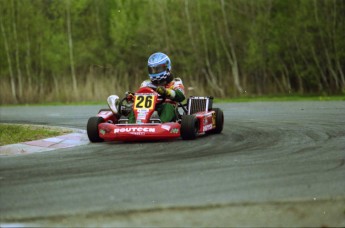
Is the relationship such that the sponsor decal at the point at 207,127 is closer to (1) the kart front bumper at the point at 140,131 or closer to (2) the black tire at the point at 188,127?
(2) the black tire at the point at 188,127

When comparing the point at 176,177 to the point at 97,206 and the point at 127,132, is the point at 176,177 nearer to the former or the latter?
the point at 97,206

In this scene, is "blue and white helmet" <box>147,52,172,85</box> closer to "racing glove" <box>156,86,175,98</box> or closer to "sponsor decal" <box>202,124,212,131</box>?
"racing glove" <box>156,86,175,98</box>

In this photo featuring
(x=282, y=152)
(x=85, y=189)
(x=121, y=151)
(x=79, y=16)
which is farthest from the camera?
(x=79, y=16)

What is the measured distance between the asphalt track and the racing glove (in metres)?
1.19

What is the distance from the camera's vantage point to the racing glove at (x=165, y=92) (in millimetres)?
11812

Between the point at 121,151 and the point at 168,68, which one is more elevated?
the point at 168,68

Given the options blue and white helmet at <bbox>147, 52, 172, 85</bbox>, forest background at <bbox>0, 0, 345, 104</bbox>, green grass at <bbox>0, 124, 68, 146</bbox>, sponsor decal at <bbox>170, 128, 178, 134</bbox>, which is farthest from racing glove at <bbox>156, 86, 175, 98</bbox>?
forest background at <bbox>0, 0, 345, 104</bbox>

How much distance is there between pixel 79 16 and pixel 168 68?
29.9m

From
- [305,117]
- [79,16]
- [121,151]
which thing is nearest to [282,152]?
[121,151]

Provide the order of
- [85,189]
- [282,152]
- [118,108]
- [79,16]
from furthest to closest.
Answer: [79,16], [118,108], [282,152], [85,189]

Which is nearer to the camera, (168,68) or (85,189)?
(85,189)

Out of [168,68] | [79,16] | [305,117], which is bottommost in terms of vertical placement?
[305,117]

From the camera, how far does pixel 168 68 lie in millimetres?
12734

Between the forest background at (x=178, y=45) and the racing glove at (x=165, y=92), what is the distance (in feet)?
61.0
